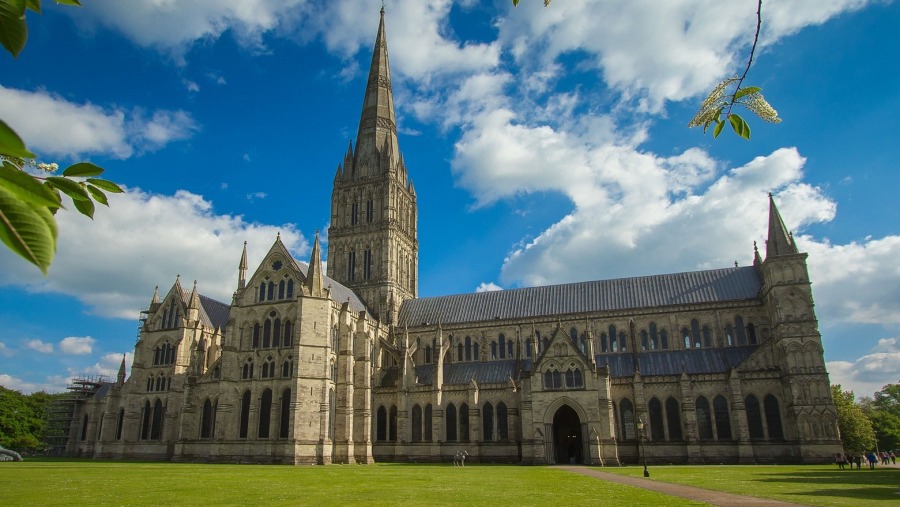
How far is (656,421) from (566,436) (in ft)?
26.8

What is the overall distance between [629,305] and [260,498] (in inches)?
1835

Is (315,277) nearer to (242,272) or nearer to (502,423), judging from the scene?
(242,272)

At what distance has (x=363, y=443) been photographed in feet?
175

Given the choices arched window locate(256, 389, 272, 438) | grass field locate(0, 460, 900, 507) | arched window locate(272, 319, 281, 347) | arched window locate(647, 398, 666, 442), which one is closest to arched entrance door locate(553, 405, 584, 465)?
arched window locate(647, 398, 666, 442)

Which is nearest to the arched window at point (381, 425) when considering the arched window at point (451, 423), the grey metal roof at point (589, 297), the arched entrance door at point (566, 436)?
the arched window at point (451, 423)

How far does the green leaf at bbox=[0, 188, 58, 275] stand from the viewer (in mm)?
1917

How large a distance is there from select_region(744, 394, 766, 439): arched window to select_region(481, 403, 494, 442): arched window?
67.0 ft

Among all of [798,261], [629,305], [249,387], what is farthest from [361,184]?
[798,261]

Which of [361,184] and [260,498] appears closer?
[260,498]

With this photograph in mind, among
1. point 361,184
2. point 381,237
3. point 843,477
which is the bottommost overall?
point 843,477

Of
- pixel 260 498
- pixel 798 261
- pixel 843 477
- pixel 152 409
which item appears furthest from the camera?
pixel 152 409

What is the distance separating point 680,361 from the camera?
178ft

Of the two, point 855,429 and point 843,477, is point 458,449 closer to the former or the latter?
point 843,477

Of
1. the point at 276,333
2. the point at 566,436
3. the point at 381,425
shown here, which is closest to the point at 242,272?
the point at 276,333
